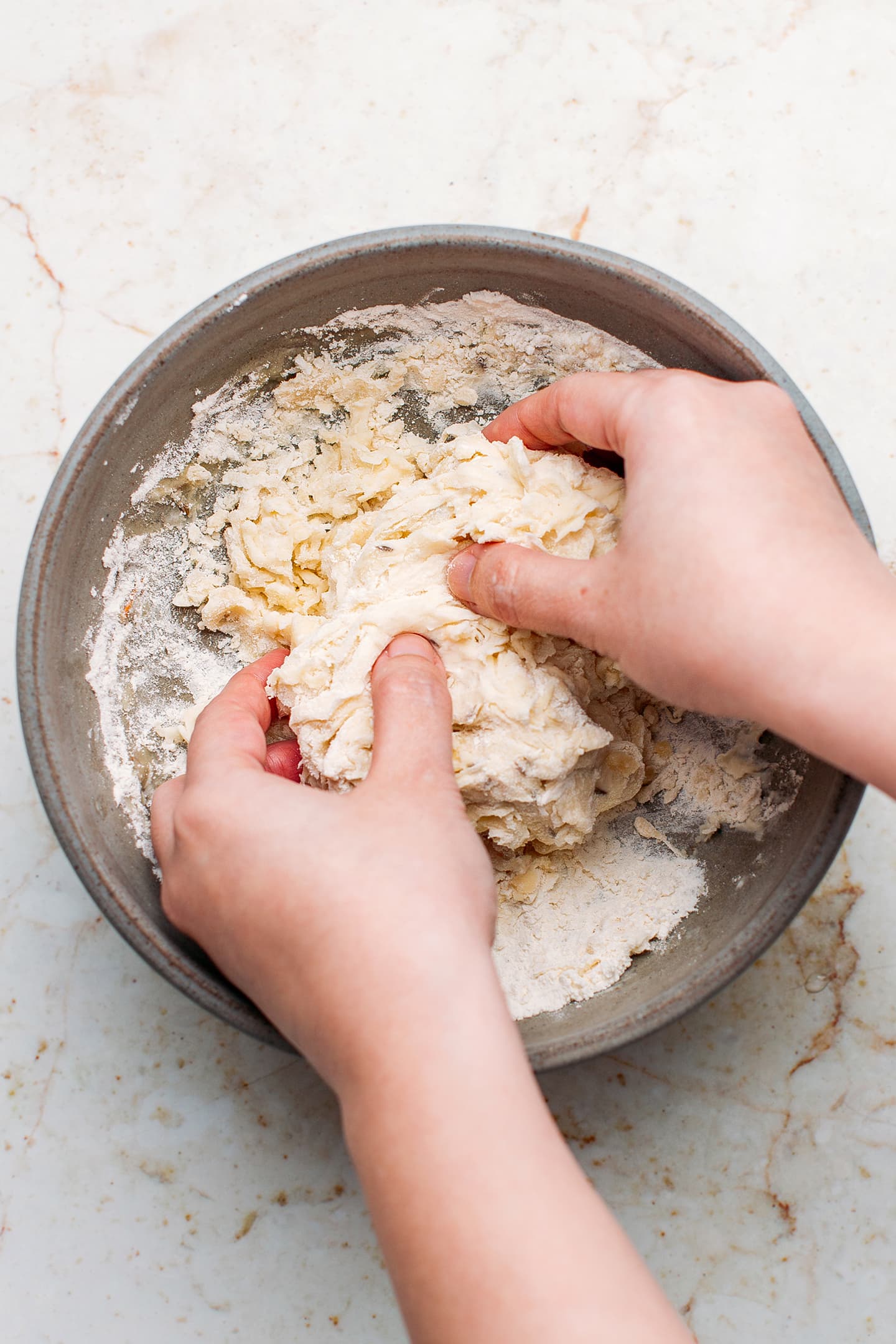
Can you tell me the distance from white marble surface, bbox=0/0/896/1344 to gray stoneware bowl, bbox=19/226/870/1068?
248 millimetres

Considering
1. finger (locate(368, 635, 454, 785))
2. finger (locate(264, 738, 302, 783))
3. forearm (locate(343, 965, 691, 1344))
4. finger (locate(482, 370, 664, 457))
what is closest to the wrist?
forearm (locate(343, 965, 691, 1344))

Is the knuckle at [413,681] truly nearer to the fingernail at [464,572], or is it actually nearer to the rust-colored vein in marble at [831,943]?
the fingernail at [464,572]

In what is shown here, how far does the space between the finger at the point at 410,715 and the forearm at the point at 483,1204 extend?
0.19 meters

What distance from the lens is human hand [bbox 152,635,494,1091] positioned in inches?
26.3

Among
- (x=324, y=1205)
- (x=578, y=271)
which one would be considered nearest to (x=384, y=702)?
(x=578, y=271)

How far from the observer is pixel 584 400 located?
2.98 ft

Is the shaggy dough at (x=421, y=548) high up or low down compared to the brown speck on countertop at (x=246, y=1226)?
up

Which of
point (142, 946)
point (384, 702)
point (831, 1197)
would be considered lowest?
point (831, 1197)

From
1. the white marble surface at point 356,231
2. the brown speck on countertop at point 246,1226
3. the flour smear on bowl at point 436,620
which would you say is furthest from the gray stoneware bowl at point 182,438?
the brown speck on countertop at point 246,1226

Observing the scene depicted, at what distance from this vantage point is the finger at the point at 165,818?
86 cm

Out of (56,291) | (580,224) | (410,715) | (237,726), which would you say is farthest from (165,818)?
(580,224)

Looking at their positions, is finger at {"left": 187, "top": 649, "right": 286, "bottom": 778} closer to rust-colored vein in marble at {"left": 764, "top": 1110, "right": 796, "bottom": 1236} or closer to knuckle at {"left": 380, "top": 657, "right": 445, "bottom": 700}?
knuckle at {"left": 380, "top": 657, "right": 445, "bottom": 700}

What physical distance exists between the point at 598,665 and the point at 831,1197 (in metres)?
0.71

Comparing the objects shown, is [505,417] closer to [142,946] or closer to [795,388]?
[795,388]
